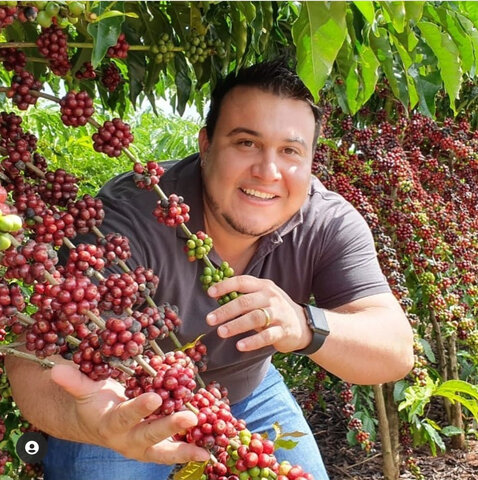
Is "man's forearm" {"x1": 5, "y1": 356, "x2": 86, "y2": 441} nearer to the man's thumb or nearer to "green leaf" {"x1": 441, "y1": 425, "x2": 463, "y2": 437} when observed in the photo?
the man's thumb

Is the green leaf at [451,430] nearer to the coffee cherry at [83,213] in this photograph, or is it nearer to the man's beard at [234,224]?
the man's beard at [234,224]

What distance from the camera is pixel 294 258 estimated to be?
2518mm

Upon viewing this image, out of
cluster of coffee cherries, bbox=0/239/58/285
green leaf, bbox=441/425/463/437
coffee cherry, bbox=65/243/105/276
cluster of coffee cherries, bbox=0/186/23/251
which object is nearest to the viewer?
cluster of coffee cherries, bbox=0/186/23/251

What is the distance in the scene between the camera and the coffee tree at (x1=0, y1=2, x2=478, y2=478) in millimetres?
1125

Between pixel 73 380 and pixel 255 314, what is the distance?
510mm

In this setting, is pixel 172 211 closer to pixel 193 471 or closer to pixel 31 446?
pixel 193 471

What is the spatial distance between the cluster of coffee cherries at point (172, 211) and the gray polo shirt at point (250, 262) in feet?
1.66

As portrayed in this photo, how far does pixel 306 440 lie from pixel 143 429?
1.61m

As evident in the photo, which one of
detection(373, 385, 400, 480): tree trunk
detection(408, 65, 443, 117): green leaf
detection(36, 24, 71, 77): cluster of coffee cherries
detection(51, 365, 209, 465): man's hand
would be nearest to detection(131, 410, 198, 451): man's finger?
detection(51, 365, 209, 465): man's hand

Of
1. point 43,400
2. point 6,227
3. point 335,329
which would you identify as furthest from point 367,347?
point 6,227

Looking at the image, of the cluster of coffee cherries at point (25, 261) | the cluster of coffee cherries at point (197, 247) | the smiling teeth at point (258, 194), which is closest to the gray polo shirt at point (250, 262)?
the smiling teeth at point (258, 194)

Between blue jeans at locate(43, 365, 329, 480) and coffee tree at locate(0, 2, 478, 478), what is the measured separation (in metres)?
0.15

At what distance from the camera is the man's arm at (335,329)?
5.08 ft

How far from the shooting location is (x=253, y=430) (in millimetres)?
2734
